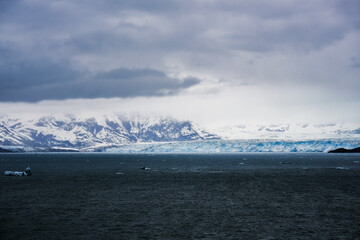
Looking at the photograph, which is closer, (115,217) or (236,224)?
(236,224)

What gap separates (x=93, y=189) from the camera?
166ft

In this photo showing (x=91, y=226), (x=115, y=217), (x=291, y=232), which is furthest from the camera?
(x=115, y=217)

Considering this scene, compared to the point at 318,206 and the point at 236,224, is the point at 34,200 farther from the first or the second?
the point at 318,206

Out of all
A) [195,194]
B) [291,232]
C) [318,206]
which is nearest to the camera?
[291,232]

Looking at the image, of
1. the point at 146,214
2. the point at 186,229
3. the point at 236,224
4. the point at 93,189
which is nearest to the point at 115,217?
the point at 146,214

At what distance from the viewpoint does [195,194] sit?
150 feet

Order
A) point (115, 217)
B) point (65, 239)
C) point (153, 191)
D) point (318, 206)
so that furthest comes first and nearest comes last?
1. point (153, 191)
2. point (318, 206)
3. point (115, 217)
4. point (65, 239)

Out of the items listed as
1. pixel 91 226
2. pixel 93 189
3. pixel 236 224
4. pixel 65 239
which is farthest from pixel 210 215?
pixel 93 189

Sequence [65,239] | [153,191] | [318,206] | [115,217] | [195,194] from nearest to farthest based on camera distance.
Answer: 1. [65,239]
2. [115,217]
3. [318,206]
4. [195,194]
5. [153,191]

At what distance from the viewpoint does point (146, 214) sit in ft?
106

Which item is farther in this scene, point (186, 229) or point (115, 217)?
point (115, 217)

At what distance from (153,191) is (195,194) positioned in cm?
576

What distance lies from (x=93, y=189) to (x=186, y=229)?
26.7 meters

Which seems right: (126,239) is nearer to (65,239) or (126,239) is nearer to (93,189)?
(65,239)
